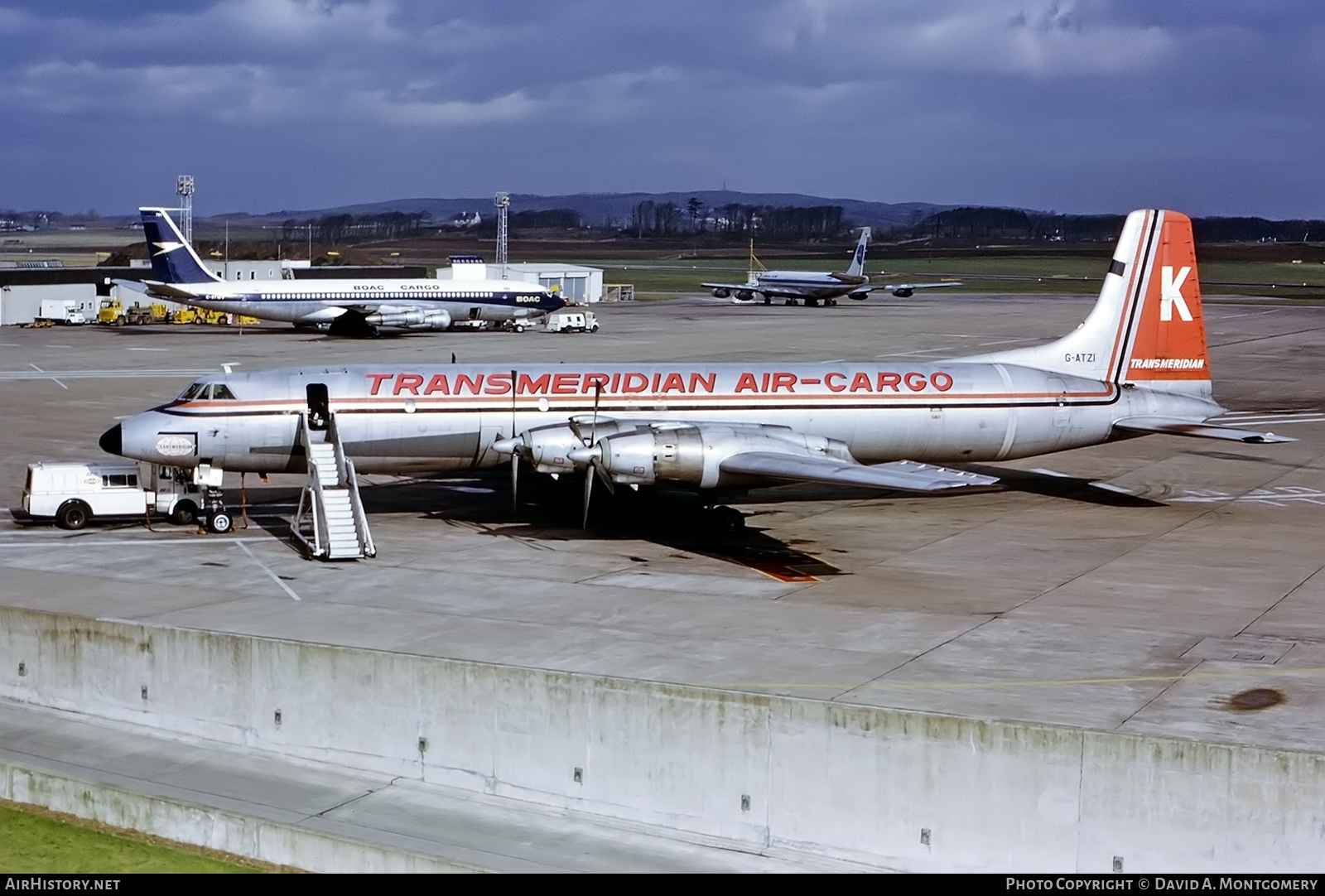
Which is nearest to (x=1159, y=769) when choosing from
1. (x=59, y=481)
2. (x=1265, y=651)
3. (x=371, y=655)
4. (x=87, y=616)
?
(x=1265, y=651)

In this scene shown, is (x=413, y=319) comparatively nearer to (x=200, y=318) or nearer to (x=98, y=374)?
(x=200, y=318)

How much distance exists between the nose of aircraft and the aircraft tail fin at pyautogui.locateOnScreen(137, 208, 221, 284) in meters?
58.7

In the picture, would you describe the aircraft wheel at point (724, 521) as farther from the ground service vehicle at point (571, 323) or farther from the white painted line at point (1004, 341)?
the ground service vehicle at point (571, 323)

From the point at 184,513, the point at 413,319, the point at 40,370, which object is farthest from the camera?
the point at 413,319

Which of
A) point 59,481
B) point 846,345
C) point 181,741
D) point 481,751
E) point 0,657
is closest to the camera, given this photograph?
point 481,751

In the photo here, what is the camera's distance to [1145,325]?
39438 mm

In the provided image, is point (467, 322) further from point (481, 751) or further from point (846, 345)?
point (481, 751)

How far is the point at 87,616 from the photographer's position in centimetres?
2536

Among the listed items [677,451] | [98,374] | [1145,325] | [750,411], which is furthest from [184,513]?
[98,374]

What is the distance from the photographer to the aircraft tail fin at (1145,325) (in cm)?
3925

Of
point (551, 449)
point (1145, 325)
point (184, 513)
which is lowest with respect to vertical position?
point (184, 513)

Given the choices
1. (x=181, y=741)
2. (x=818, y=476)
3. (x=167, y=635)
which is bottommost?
(x=181, y=741)

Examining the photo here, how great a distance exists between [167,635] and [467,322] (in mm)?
71682

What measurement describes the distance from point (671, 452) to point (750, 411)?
513 centimetres
